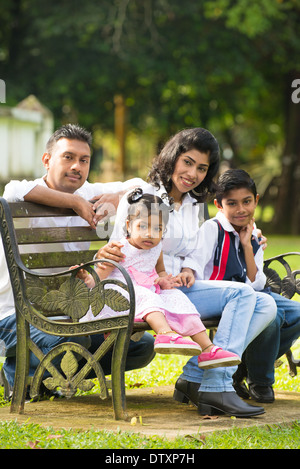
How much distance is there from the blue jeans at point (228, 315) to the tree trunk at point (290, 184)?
50.0 feet

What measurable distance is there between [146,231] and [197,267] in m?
0.45

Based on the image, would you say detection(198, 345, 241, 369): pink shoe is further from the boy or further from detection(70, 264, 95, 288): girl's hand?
detection(70, 264, 95, 288): girl's hand

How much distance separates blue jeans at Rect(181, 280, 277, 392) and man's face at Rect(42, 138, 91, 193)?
92 centimetres

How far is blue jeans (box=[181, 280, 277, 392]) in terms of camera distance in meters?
4.12

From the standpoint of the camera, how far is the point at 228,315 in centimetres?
418

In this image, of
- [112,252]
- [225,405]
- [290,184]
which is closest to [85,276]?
[112,252]

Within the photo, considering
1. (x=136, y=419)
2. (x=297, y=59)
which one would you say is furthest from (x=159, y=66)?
(x=136, y=419)

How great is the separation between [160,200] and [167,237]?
0.84 ft

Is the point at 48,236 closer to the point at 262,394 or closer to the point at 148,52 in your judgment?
the point at 262,394

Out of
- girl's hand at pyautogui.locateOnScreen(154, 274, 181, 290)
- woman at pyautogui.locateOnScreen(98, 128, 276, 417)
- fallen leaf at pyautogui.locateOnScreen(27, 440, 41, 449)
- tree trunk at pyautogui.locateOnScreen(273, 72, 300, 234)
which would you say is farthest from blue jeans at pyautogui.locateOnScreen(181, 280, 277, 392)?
tree trunk at pyautogui.locateOnScreen(273, 72, 300, 234)

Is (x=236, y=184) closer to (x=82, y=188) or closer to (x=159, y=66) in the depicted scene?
(x=82, y=188)
